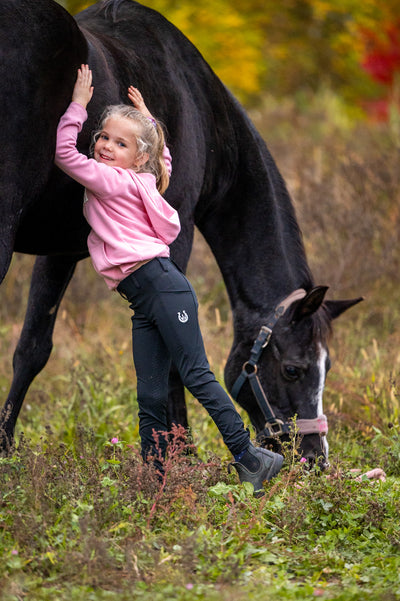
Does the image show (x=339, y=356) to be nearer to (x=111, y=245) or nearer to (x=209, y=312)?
(x=209, y=312)

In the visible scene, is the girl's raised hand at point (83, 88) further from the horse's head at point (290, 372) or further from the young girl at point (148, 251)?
the horse's head at point (290, 372)

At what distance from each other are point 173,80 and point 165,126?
14.6 inches

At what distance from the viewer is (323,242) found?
7.42 m

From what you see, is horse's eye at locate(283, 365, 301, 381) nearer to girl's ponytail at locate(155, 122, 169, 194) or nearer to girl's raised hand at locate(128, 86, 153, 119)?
girl's ponytail at locate(155, 122, 169, 194)

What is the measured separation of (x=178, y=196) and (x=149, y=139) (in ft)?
1.65

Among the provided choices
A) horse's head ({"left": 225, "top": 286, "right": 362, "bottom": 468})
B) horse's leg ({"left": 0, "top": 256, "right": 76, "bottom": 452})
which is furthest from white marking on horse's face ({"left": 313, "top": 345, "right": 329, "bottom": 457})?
horse's leg ({"left": 0, "top": 256, "right": 76, "bottom": 452})

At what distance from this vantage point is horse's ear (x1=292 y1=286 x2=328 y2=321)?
12.8 ft

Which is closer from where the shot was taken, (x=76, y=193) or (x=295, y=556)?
(x=295, y=556)

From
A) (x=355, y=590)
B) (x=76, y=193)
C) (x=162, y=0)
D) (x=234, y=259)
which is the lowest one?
(x=355, y=590)

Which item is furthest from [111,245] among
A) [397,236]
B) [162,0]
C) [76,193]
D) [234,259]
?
[162,0]

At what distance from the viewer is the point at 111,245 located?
Answer: 3.24 m

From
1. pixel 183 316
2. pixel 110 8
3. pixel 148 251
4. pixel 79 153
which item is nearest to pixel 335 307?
pixel 183 316

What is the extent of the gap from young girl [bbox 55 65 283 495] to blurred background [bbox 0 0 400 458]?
1459 mm

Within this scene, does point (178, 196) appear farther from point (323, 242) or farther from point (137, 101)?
point (323, 242)
